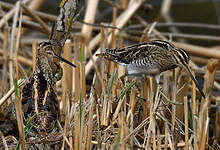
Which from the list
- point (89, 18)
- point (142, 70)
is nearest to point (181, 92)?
point (142, 70)

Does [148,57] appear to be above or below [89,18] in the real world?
below

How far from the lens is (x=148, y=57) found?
10.3ft

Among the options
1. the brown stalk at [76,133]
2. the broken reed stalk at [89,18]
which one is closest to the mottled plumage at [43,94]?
the brown stalk at [76,133]

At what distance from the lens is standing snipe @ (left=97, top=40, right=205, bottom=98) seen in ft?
10.0

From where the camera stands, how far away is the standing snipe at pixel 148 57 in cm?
306

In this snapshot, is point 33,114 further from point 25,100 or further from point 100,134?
point 100,134

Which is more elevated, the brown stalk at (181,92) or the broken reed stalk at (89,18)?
the broken reed stalk at (89,18)

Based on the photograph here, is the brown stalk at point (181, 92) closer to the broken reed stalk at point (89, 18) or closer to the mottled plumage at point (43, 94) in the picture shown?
the mottled plumage at point (43, 94)

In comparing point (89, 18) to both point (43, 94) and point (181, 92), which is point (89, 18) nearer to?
point (181, 92)

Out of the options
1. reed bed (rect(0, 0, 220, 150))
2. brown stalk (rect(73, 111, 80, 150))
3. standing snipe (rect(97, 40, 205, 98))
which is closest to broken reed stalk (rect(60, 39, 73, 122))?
reed bed (rect(0, 0, 220, 150))

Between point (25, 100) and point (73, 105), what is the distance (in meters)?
0.34

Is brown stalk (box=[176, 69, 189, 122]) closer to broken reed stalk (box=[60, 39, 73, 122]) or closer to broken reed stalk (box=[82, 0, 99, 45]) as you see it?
broken reed stalk (box=[60, 39, 73, 122])

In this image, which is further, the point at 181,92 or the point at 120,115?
the point at 181,92

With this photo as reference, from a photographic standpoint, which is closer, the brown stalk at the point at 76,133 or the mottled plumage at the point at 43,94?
the brown stalk at the point at 76,133
